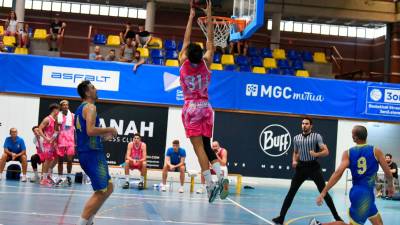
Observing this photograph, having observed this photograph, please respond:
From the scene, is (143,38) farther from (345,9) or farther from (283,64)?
(345,9)

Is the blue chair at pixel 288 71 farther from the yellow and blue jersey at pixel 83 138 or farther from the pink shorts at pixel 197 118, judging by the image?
the yellow and blue jersey at pixel 83 138

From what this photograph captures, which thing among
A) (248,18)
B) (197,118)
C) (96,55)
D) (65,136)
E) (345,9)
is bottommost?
(65,136)

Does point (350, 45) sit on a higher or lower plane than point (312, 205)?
higher

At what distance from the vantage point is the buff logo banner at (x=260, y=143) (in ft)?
65.0

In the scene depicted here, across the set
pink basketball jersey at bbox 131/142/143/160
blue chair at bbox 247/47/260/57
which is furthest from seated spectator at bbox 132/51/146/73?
blue chair at bbox 247/47/260/57

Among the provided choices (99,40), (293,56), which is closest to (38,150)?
(99,40)

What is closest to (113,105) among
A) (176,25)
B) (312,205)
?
(312,205)

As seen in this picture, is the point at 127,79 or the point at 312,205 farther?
the point at 127,79

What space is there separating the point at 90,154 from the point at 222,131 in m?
13.2

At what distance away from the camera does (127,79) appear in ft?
62.7

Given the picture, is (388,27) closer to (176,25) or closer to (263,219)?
(176,25)

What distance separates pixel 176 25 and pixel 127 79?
44.1 feet

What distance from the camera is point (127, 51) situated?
66.8ft

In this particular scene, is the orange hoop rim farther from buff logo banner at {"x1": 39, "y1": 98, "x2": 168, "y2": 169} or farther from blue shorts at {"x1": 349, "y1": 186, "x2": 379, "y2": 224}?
blue shorts at {"x1": 349, "y1": 186, "x2": 379, "y2": 224}
